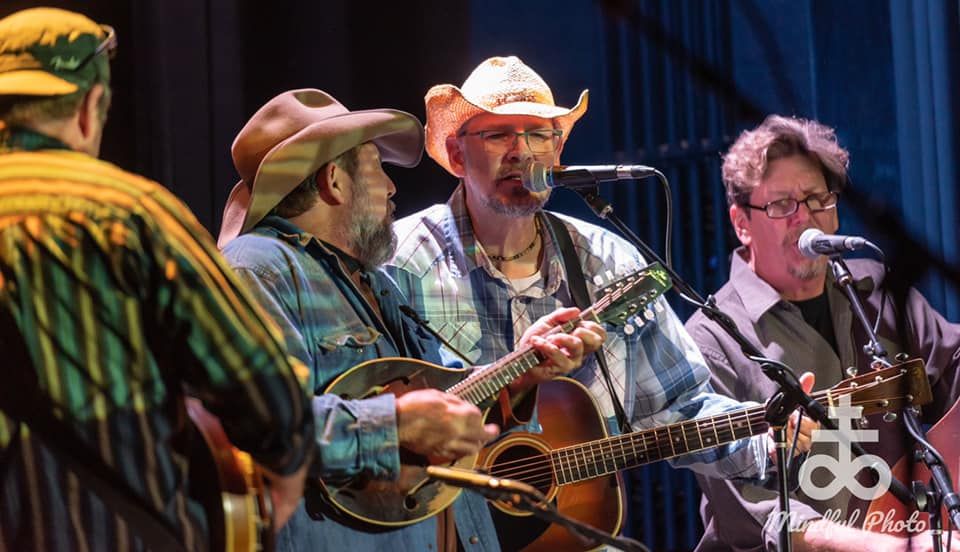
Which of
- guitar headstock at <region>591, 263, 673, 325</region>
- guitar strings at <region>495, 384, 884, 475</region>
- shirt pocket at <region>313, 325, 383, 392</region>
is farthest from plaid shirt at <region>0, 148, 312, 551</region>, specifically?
guitar strings at <region>495, 384, 884, 475</region>

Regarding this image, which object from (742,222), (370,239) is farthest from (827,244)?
(370,239)

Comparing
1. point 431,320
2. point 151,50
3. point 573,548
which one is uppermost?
point 151,50

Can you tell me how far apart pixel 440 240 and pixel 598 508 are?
1127 mm

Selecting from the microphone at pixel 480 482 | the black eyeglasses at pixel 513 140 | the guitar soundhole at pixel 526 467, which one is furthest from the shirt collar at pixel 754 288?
the microphone at pixel 480 482

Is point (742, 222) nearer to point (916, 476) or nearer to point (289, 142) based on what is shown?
point (916, 476)

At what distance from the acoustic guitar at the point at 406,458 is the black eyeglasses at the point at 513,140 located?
1.03 metres

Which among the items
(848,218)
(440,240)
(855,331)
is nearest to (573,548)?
(440,240)

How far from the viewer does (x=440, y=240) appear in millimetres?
4289

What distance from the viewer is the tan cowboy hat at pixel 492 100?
433 cm

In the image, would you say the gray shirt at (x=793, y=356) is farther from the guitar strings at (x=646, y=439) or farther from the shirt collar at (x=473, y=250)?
the shirt collar at (x=473, y=250)

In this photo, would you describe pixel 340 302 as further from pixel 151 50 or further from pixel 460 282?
pixel 151 50

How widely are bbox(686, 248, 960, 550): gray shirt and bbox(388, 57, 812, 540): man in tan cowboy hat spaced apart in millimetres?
246

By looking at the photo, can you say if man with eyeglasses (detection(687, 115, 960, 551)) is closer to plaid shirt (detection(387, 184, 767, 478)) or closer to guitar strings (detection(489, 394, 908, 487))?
plaid shirt (detection(387, 184, 767, 478))

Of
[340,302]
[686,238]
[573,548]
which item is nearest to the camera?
[340,302]
